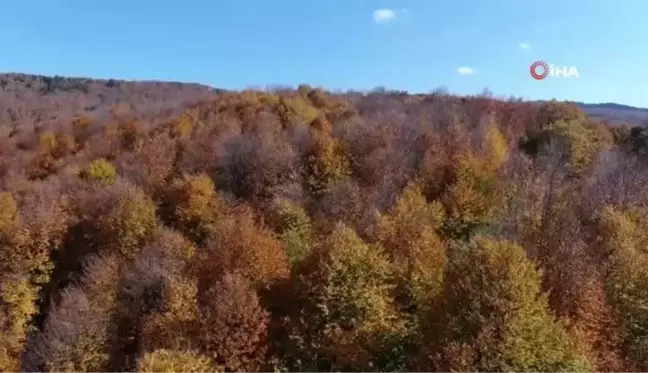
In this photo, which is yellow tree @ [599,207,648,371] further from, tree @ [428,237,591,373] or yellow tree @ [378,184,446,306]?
yellow tree @ [378,184,446,306]

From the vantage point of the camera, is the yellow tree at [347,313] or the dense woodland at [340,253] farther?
the yellow tree at [347,313]

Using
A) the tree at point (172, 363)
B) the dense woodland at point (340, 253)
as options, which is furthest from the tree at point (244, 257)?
the tree at point (172, 363)

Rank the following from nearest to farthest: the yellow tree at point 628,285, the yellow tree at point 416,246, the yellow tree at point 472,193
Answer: the yellow tree at point 628,285 → the yellow tree at point 416,246 → the yellow tree at point 472,193

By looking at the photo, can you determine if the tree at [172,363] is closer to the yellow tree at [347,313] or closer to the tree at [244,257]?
the yellow tree at [347,313]

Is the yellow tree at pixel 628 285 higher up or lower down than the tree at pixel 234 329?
higher up

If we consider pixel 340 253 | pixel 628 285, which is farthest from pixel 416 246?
pixel 628 285

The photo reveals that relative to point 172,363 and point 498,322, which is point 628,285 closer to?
point 498,322

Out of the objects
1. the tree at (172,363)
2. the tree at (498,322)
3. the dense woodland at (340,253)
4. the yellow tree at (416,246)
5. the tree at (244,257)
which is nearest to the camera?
the tree at (498,322)

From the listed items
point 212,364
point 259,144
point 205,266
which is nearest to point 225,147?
point 259,144

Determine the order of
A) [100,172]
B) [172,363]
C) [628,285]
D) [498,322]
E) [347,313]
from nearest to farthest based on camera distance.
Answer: [498,322], [172,363], [347,313], [628,285], [100,172]
